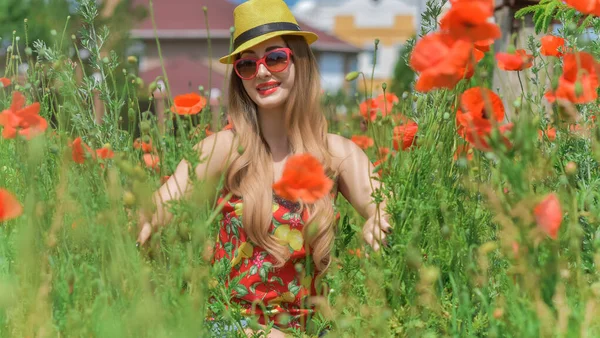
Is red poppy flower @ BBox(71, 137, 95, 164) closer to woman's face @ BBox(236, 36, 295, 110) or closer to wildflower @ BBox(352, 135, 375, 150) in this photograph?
woman's face @ BBox(236, 36, 295, 110)

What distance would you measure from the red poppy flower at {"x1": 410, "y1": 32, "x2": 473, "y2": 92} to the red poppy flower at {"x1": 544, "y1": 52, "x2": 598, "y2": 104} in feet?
0.71

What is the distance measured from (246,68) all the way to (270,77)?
0.08m

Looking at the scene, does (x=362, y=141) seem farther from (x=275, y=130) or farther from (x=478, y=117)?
(x=478, y=117)

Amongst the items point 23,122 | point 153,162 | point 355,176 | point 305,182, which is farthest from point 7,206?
point 355,176

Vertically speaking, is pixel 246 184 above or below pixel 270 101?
below

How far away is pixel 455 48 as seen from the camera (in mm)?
1486

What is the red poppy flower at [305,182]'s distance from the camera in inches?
63.6

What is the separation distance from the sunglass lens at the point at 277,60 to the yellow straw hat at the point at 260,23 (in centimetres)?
5

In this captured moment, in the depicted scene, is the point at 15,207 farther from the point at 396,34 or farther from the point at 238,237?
the point at 396,34

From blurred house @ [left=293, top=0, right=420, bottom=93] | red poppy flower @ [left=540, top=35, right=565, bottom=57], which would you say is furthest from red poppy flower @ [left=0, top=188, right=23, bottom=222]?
blurred house @ [left=293, top=0, right=420, bottom=93]

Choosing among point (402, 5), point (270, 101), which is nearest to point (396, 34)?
point (402, 5)

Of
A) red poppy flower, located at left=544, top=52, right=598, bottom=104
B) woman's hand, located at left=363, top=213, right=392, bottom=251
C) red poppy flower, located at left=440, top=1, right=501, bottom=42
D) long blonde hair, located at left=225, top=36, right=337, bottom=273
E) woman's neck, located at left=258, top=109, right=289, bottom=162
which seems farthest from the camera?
woman's neck, located at left=258, top=109, right=289, bottom=162

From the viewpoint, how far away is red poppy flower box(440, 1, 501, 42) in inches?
56.9

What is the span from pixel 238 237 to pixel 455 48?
1151mm
